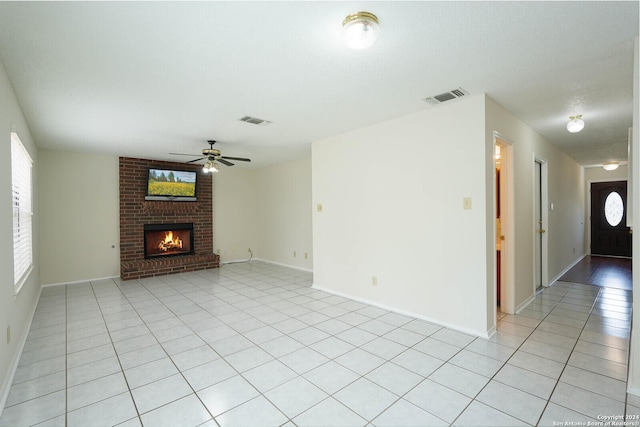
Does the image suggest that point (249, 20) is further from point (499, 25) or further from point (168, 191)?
point (168, 191)

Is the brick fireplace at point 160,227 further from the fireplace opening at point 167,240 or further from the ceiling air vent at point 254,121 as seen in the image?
the ceiling air vent at point 254,121

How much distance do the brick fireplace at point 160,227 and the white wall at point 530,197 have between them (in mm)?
5986

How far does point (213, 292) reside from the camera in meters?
4.87

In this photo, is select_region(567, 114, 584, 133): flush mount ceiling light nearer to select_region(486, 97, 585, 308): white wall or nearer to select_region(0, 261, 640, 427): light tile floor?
select_region(486, 97, 585, 308): white wall

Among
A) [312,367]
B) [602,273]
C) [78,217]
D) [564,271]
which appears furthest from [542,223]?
[78,217]

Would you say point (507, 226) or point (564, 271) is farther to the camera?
point (564, 271)

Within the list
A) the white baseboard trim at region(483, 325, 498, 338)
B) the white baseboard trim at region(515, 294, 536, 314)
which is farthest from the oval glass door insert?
the white baseboard trim at region(483, 325, 498, 338)

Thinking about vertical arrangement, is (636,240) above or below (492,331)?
above

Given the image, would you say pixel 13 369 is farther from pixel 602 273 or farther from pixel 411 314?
pixel 602 273

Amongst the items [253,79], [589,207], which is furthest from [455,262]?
[589,207]

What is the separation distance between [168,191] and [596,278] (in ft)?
28.2

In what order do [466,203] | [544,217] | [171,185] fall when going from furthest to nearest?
1. [171,185]
2. [544,217]
3. [466,203]

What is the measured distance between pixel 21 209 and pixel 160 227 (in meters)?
3.25

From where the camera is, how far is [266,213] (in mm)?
7891
